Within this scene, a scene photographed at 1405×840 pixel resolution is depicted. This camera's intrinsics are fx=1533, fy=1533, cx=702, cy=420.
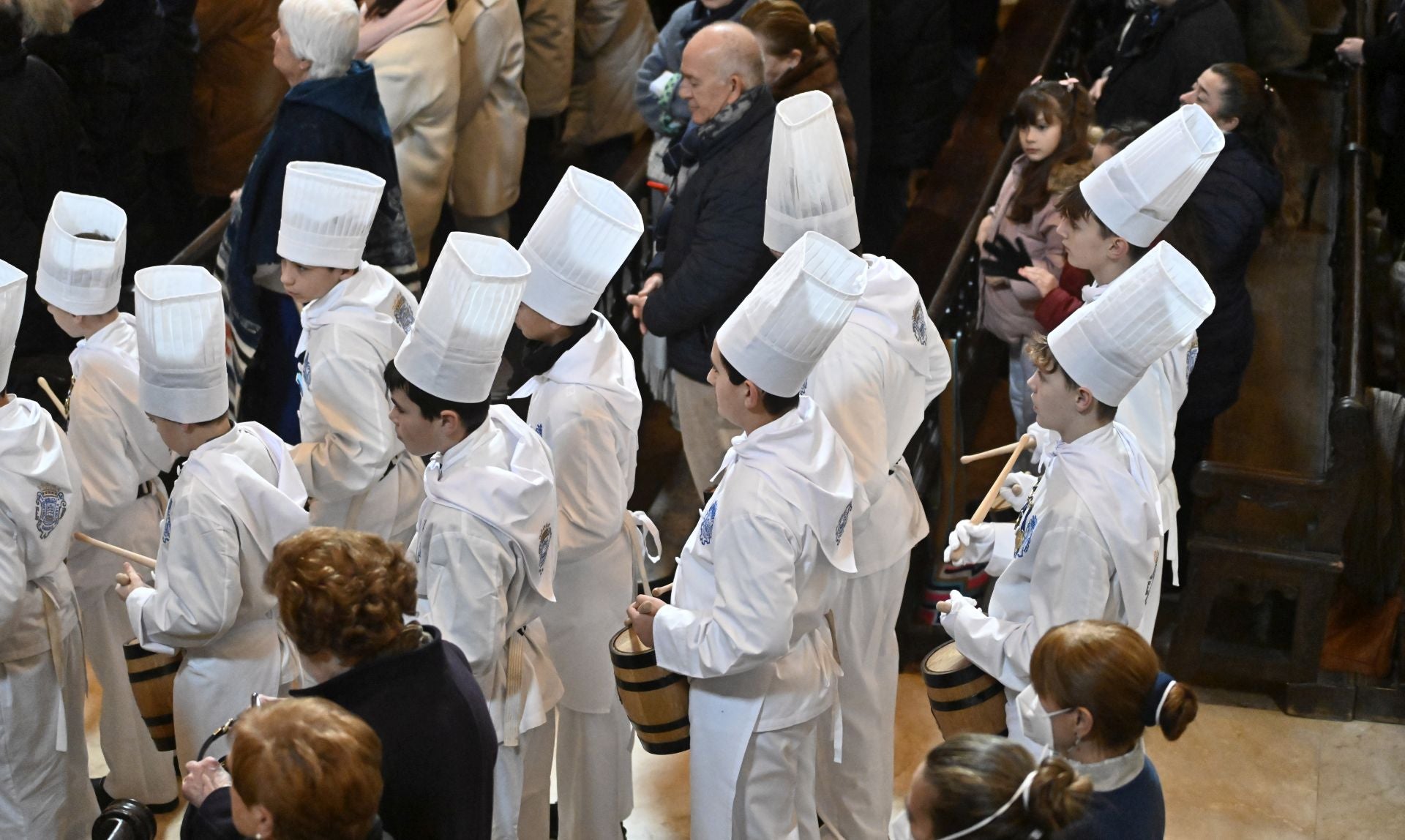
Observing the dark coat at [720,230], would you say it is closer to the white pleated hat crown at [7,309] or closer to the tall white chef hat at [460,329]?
the tall white chef hat at [460,329]

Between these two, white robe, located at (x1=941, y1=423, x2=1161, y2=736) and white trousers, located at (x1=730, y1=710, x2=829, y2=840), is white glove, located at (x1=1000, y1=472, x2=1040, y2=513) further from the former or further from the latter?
white trousers, located at (x1=730, y1=710, x2=829, y2=840)

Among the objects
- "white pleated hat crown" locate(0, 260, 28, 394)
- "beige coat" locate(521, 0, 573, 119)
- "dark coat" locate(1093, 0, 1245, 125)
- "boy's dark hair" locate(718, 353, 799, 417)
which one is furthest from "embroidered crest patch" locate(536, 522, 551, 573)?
"beige coat" locate(521, 0, 573, 119)

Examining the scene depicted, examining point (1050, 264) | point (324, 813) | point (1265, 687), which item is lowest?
point (1265, 687)

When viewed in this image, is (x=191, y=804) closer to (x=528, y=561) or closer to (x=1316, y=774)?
(x=528, y=561)

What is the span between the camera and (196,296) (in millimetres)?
→ 3477

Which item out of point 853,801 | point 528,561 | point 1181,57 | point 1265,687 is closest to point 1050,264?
point 1181,57

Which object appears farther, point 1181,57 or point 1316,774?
point 1181,57

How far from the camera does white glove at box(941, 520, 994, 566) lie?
3.57m

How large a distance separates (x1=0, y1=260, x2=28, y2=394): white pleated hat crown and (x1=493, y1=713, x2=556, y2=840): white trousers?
1403 mm

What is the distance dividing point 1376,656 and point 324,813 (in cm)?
380

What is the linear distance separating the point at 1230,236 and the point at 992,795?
2902 millimetres

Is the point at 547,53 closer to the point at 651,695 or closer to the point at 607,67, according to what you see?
the point at 607,67

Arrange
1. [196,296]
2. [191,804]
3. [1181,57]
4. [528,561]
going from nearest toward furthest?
[191,804]
[528,561]
[196,296]
[1181,57]

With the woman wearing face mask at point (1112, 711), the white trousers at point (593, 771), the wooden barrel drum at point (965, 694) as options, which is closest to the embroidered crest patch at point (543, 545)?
the white trousers at point (593, 771)
